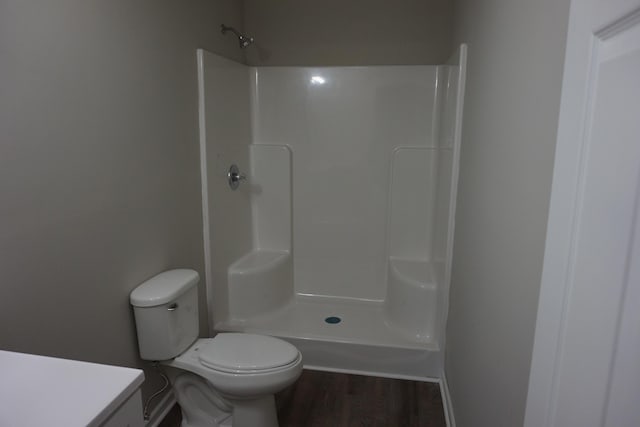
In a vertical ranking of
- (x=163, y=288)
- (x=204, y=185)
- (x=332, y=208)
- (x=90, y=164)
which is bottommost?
(x=163, y=288)

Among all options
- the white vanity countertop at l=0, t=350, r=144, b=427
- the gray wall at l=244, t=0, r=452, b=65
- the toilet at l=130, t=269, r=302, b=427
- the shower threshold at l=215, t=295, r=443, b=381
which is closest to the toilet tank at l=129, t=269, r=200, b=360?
the toilet at l=130, t=269, r=302, b=427

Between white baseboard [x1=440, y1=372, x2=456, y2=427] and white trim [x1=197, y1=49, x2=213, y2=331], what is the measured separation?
54.6 inches

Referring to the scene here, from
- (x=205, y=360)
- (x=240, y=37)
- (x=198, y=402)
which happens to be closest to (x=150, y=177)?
(x=205, y=360)

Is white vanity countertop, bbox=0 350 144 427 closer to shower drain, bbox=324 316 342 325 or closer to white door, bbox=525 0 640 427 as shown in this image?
white door, bbox=525 0 640 427

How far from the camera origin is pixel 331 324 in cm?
276

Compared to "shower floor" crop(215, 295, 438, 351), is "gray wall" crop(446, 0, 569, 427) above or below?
above

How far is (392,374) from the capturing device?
2.47 metres

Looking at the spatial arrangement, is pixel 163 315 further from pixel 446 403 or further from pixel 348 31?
pixel 348 31

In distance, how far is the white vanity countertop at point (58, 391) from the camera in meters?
0.79

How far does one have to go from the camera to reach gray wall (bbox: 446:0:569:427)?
0.91 metres

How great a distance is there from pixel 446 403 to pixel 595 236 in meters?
1.80

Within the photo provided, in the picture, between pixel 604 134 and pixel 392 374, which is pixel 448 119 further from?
pixel 604 134

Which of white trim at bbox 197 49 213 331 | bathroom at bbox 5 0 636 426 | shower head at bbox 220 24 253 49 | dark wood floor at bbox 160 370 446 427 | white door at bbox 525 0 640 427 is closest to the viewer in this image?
white door at bbox 525 0 640 427

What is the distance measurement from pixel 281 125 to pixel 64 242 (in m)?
1.84
